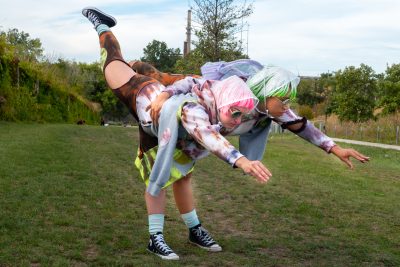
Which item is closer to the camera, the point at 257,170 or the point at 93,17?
the point at 257,170

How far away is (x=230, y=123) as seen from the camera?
3.59 m

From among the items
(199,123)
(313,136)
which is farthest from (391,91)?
(199,123)

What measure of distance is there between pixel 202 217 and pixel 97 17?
2.39 metres

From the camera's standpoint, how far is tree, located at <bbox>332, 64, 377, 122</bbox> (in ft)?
112

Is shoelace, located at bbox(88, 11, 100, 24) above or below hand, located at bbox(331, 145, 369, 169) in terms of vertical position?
above

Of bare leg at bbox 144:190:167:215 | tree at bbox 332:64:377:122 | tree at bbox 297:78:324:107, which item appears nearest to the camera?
bare leg at bbox 144:190:167:215

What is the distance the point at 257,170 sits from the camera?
3047 millimetres

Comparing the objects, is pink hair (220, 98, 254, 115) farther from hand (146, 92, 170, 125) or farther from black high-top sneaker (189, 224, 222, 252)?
black high-top sneaker (189, 224, 222, 252)

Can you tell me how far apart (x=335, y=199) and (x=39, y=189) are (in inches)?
150

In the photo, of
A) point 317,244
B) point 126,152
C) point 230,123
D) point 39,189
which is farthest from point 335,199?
point 126,152

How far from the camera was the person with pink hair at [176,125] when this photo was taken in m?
3.50

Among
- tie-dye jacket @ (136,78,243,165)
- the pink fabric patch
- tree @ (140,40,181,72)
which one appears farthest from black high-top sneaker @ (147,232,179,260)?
tree @ (140,40,181,72)

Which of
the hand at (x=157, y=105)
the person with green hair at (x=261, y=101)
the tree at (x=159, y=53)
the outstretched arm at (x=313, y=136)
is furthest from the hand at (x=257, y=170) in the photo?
the tree at (x=159, y=53)

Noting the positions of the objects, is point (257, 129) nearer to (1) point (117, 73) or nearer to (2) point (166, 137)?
(2) point (166, 137)
